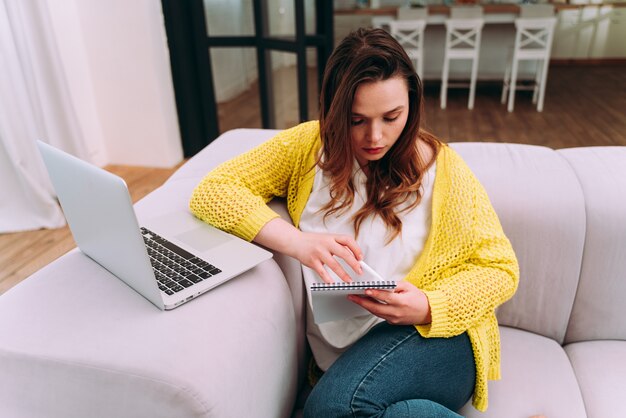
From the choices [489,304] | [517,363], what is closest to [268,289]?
[489,304]

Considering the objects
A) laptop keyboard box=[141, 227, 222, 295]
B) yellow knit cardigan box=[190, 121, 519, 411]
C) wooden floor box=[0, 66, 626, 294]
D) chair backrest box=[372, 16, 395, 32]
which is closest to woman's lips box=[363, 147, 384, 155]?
yellow knit cardigan box=[190, 121, 519, 411]

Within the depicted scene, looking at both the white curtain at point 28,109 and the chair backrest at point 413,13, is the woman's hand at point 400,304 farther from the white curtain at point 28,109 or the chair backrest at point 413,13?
the chair backrest at point 413,13

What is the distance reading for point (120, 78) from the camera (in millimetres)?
3090

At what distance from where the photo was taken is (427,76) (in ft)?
17.2

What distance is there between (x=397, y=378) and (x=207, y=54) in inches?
104

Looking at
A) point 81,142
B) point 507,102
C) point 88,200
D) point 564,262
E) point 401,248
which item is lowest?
point 507,102

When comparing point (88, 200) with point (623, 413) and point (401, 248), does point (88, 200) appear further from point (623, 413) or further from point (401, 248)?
point (623, 413)

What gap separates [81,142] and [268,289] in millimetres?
2245

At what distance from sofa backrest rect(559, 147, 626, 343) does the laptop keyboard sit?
855mm

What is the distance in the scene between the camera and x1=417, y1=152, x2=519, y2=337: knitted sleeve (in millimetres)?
968

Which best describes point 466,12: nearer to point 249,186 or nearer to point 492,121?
point 492,121

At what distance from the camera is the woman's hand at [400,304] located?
3.01 feet

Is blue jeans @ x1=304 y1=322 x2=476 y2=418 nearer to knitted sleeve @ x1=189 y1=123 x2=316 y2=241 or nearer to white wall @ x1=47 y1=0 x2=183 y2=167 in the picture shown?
knitted sleeve @ x1=189 y1=123 x2=316 y2=241

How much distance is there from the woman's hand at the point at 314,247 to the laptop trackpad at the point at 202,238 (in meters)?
0.08
